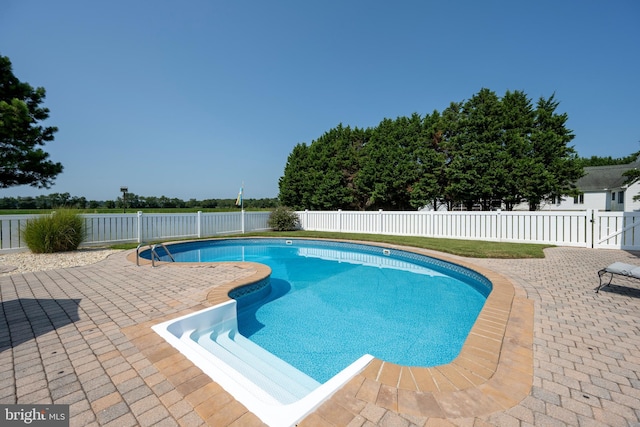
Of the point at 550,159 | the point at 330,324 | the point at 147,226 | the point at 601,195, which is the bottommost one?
the point at 330,324

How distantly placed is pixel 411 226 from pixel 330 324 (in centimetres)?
876

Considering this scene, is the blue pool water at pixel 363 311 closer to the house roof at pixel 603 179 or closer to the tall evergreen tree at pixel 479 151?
the tall evergreen tree at pixel 479 151

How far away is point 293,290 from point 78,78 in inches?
473

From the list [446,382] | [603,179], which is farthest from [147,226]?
[603,179]

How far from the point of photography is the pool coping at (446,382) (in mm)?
1604

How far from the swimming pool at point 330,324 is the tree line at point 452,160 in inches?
290

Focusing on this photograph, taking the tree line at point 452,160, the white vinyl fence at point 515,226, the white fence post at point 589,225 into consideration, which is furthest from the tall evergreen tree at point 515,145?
the white fence post at point 589,225

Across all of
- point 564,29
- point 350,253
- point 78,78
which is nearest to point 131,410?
point 350,253

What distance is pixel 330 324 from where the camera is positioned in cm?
399

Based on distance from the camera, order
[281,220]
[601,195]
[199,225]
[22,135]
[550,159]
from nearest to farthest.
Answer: [22,135], [550,159], [199,225], [281,220], [601,195]

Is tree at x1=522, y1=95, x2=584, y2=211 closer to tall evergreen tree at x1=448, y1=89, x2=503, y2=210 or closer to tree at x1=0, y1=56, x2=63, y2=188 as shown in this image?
tall evergreen tree at x1=448, y1=89, x2=503, y2=210

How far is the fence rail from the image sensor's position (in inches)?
303

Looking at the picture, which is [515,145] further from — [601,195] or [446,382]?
[601,195]

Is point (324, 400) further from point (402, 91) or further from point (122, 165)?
point (122, 165)
